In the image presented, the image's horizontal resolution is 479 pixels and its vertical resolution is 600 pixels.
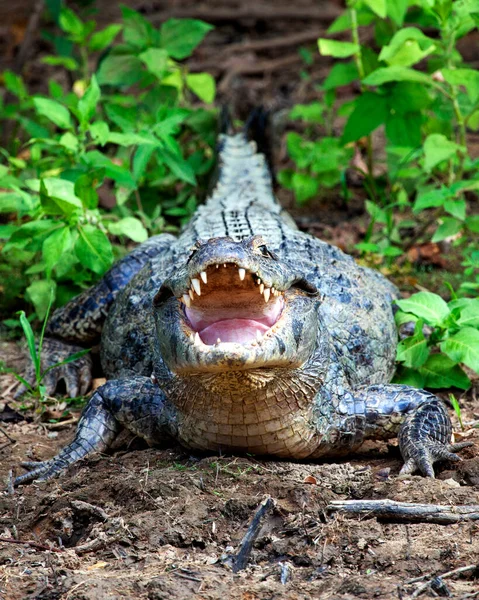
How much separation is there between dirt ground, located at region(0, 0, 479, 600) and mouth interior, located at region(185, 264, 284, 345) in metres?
0.64

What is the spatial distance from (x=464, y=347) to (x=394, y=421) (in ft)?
1.73

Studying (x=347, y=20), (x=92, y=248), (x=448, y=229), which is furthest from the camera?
(x=347, y=20)

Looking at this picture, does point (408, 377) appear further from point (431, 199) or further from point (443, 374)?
point (431, 199)

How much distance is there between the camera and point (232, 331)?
3492 millimetres

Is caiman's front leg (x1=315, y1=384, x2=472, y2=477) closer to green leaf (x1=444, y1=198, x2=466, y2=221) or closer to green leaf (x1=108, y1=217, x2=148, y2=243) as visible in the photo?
green leaf (x1=444, y1=198, x2=466, y2=221)

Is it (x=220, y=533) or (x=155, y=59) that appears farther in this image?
(x=155, y=59)

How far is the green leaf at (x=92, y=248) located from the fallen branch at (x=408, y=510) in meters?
2.37

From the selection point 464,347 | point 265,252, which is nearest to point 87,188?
point 265,252

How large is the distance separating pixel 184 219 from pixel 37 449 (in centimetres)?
289

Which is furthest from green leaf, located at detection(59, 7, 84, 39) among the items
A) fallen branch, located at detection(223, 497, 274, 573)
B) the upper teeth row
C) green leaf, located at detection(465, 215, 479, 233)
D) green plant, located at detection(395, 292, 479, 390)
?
fallen branch, located at detection(223, 497, 274, 573)

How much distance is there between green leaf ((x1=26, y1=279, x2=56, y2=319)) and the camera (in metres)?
5.49

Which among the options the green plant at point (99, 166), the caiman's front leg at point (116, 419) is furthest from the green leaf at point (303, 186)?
the caiman's front leg at point (116, 419)

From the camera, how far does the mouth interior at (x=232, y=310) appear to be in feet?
11.1

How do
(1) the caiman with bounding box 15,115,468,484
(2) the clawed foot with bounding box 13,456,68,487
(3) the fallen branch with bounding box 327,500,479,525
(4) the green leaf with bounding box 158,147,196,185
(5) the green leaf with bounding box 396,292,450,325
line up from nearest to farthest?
1. (3) the fallen branch with bounding box 327,500,479,525
2. (1) the caiman with bounding box 15,115,468,484
3. (2) the clawed foot with bounding box 13,456,68,487
4. (5) the green leaf with bounding box 396,292,450,325
5. (4) the green leaf with bounding box 158,147,196,185
